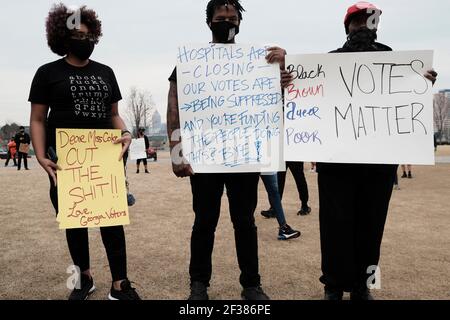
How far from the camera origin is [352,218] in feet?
8.84

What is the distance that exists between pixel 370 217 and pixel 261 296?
2.98ft

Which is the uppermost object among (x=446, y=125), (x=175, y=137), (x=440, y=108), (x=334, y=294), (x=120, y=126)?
(x=440, y=108)

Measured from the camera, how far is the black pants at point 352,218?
2664 mm

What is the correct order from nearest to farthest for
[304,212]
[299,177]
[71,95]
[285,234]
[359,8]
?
1. [359,8]
2. [71,95]
3. [285,234]
4. [299,177]
5. [304,212]

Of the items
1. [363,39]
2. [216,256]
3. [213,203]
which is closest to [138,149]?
[216,256]

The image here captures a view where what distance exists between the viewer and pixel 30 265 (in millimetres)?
3820

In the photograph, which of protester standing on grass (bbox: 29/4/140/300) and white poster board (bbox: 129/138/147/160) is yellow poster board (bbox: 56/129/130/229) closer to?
protester standing on grass (bbox: 29/4/140/300)

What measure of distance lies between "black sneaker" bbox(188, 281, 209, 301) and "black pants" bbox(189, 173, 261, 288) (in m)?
0.03

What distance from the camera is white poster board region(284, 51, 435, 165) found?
103 inches

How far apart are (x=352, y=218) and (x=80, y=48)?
2.15 metres

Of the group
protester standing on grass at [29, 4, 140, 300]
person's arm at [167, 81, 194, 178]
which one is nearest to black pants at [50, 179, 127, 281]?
protester standing on grass at [29, 4, 140, 300]

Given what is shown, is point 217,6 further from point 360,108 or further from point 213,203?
point 213,203

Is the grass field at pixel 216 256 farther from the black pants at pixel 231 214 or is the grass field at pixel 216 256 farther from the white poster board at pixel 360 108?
the white poster board at pixel 360 108

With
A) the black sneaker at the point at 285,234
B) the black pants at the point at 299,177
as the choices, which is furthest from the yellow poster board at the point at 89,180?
the black pants at the point at 299,177
